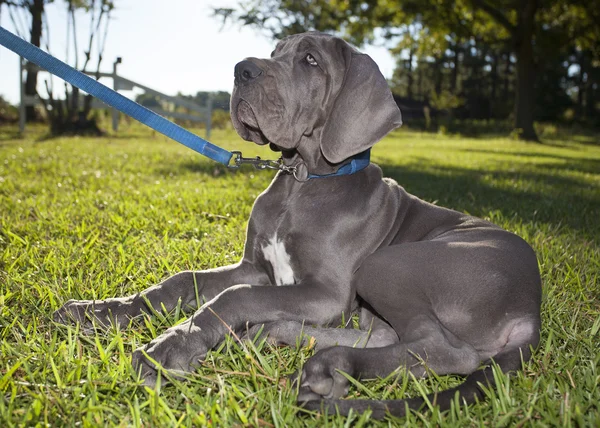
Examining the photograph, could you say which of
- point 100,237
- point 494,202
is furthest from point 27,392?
point 494,202

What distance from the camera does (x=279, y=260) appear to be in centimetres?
288

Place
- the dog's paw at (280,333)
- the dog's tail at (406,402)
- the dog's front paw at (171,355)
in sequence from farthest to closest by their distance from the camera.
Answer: the dog's paw at (280,333)
the dog's front paw at (171,355)
the dog's tail at (406,402)

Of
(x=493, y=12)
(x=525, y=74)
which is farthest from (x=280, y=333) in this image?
(x=525, y=74)

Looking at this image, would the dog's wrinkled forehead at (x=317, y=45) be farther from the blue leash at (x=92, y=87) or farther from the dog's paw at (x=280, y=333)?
the dog's paw at (x=280, y=333)

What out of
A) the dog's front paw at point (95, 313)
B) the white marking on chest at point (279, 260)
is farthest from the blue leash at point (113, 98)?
the dog's front paw at point (95, 313)

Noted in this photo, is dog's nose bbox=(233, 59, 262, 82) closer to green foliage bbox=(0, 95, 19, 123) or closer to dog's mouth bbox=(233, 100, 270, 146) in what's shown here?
dog's mouth bbox=(233, 100, 270, 146)

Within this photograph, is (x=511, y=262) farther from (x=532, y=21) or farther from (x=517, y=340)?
(x=532, y=21)

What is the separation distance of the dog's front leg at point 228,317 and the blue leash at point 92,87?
3.35 ft

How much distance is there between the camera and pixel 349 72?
112 inches

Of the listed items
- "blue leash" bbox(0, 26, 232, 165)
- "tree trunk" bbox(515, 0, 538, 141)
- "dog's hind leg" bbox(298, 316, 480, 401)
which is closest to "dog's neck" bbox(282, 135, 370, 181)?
"blue leash" bbox(0, 26, 232, 165)

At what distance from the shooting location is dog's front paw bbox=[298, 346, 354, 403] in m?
1.94

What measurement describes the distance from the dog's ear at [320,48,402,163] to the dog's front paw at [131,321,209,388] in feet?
3.59

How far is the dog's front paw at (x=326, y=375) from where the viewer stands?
194 centimetres

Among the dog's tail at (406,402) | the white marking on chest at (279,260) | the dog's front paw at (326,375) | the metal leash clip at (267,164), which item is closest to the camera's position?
the dog's tail at (406,402)
